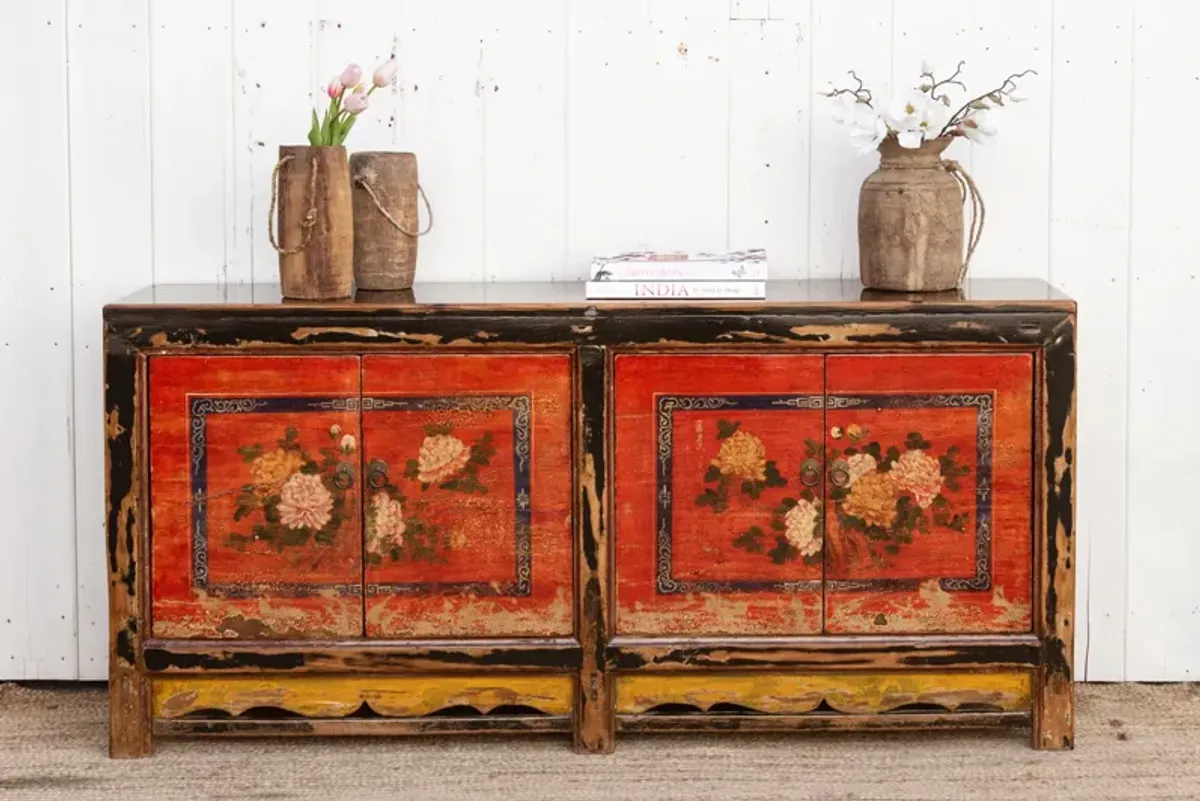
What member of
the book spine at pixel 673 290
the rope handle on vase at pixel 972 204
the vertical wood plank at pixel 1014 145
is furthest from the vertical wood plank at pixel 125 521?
the vertical wood plank at pixel 1014 145

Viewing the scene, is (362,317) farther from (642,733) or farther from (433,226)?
(642,733)

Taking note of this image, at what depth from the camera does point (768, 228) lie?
339 centimetres

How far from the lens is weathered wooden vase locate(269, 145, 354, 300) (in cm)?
305

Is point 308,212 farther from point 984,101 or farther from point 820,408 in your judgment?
point 984,101

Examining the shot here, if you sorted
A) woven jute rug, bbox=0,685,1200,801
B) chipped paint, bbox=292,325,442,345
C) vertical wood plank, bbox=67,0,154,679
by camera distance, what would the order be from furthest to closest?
1. vertical wood plank, bbox=67,0,154,679
2. chipped paint, bbox=292,325,442,345
3. woven jute rug, bbox=0,685,1200,801

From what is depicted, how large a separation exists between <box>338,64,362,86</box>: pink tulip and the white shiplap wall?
27 centimetres

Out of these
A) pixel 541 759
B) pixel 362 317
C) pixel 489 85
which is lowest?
pixel 541 759

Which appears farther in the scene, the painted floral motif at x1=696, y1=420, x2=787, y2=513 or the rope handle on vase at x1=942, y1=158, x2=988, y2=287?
the rope handle on vase at x1=942, y1=158, x2=988, y2=287

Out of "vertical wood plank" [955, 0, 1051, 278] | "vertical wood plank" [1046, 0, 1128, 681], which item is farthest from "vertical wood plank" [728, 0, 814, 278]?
"vertical wood plank" [1046, 0, 1128, 681]

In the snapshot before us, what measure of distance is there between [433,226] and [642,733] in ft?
3.47

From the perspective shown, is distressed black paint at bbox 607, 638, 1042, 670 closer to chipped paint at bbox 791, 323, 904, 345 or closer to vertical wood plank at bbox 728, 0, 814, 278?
chipped paint at bbox 791, 323, 904, 345

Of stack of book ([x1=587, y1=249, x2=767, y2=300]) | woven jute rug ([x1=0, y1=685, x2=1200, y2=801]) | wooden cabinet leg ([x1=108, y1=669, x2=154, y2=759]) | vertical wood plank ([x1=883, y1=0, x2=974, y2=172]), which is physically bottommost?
woven jute rug ([x1=0, y1=685, x2=1200, y2=801])

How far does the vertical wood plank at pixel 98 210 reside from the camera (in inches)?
131

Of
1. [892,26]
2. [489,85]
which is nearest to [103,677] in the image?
[489,85]
